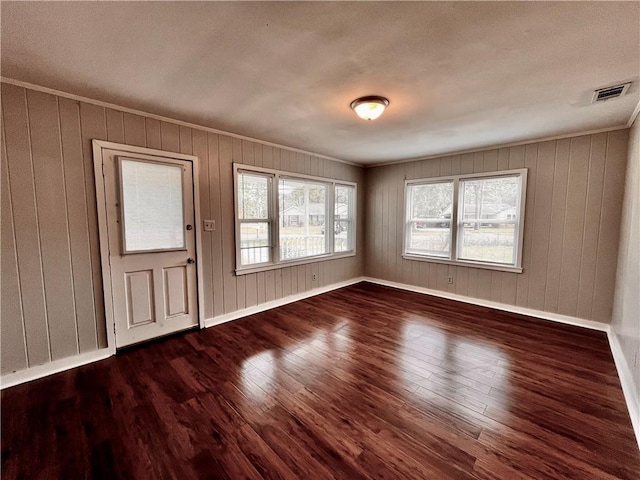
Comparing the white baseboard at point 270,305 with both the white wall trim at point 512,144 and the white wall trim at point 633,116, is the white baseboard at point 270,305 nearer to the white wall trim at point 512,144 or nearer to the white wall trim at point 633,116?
the white wall trim at point 512,144

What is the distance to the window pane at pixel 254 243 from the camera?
377 centimetres

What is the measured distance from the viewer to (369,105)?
2.41m

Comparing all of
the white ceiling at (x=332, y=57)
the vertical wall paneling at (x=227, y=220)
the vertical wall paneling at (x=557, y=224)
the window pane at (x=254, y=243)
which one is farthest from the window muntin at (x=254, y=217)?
the vertical wall paneling at (x=557, y=224)

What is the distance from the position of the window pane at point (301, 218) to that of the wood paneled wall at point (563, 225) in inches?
86.8

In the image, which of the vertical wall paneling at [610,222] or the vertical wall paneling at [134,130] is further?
the vertical wall paneling at [610,222]

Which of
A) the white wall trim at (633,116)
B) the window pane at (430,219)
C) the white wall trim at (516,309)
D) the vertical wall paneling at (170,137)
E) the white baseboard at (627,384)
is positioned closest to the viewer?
the white baseboard at (627,384)

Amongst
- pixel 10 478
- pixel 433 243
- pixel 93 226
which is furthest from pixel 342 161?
pixel 10 478

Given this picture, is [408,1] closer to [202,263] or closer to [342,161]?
[202,263]

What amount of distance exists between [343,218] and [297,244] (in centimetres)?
134

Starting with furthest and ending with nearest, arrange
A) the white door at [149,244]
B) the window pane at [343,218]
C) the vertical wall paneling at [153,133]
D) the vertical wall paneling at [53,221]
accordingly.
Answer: the window pane at [343,218], the vertical wall paneling at [153,133], the white door at [149,244], the vertical wall paneling at [53,221]

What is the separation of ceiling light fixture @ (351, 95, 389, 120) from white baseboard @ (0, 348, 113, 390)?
3431 millimetres

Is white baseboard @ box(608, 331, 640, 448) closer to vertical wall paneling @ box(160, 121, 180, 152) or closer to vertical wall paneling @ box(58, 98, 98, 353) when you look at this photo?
vertical wall paneling @ box(58, 98, 98, 353)

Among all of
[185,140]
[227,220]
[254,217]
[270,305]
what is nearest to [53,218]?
[185,140]

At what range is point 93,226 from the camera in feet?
8.45
